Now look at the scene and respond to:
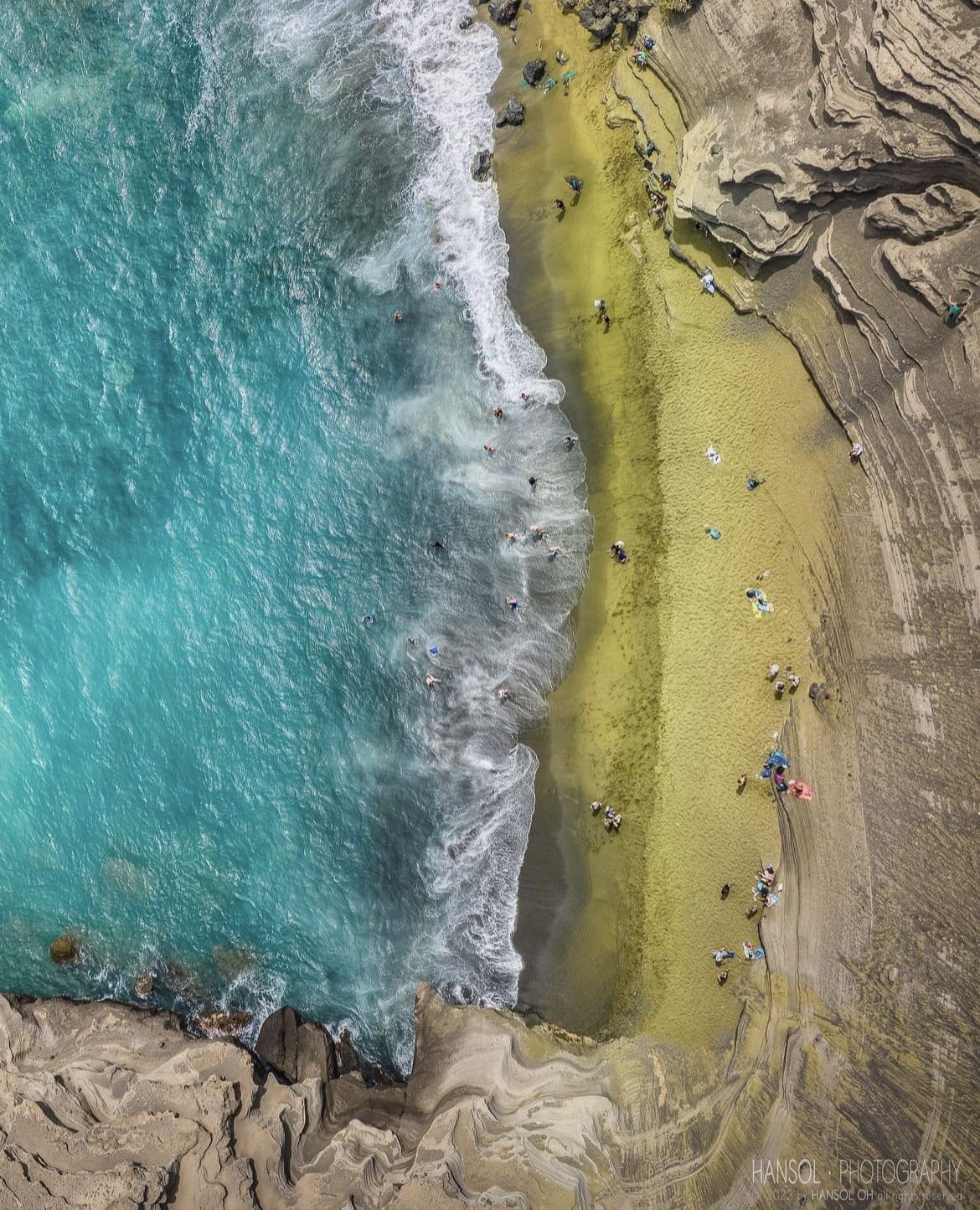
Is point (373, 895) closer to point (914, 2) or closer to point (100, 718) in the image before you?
point (100, 718)

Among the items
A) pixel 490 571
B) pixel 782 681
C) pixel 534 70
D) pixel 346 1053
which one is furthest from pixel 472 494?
pixel 346 1053

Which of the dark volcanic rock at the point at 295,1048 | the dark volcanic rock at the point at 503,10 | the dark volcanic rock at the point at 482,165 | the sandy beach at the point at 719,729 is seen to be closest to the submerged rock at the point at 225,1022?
the sandy beach at the point at 719,729

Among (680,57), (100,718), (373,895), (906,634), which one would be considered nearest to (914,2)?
(680,57)

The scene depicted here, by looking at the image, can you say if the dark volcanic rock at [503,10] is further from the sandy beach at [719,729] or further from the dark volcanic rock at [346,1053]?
the dark volcanic rock at [346,1053]

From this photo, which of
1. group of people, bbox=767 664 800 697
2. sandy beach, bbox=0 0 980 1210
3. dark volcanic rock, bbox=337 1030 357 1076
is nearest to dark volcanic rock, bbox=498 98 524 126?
sandy beach, bbox=0 0 980 1210

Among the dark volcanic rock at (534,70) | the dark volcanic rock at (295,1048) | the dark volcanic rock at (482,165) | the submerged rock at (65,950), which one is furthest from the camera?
the submerged rock at (65,950)

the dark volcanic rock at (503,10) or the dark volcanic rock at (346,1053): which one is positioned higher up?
the dark volcanic rock at (503,10)
